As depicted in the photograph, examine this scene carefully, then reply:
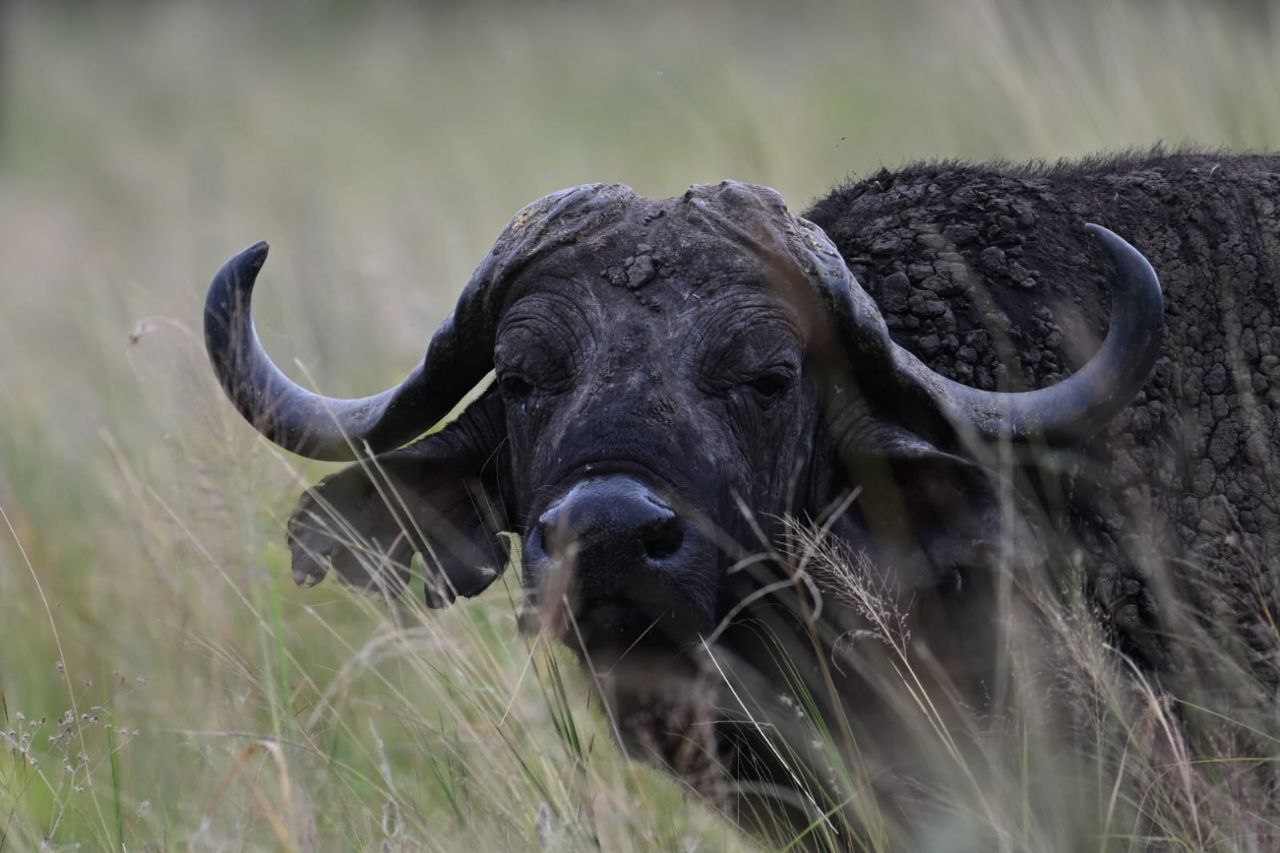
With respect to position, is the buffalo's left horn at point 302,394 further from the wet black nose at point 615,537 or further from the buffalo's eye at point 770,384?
the wet black nose at point 615,537

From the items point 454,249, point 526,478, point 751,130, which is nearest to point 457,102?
point 454,249

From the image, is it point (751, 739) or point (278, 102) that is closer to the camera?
point (751, 739)

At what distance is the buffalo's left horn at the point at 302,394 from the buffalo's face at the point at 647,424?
32cm

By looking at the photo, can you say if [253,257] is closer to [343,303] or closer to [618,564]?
[618,564]

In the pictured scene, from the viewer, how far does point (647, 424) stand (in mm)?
4051

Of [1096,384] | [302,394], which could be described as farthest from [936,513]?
[302,394]

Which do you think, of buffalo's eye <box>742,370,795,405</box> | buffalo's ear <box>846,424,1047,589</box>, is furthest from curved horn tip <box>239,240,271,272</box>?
buffalo's ear <box>846,424,1047,589</box>

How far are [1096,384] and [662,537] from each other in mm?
1178

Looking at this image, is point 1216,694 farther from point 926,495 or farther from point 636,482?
point 636,482

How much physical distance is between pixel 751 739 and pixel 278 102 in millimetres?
18926

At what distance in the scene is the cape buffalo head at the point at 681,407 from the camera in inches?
157

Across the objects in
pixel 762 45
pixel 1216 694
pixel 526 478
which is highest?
pixel 526 478

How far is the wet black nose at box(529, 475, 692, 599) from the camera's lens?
378cm

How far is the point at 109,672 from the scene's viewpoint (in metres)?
6.12
